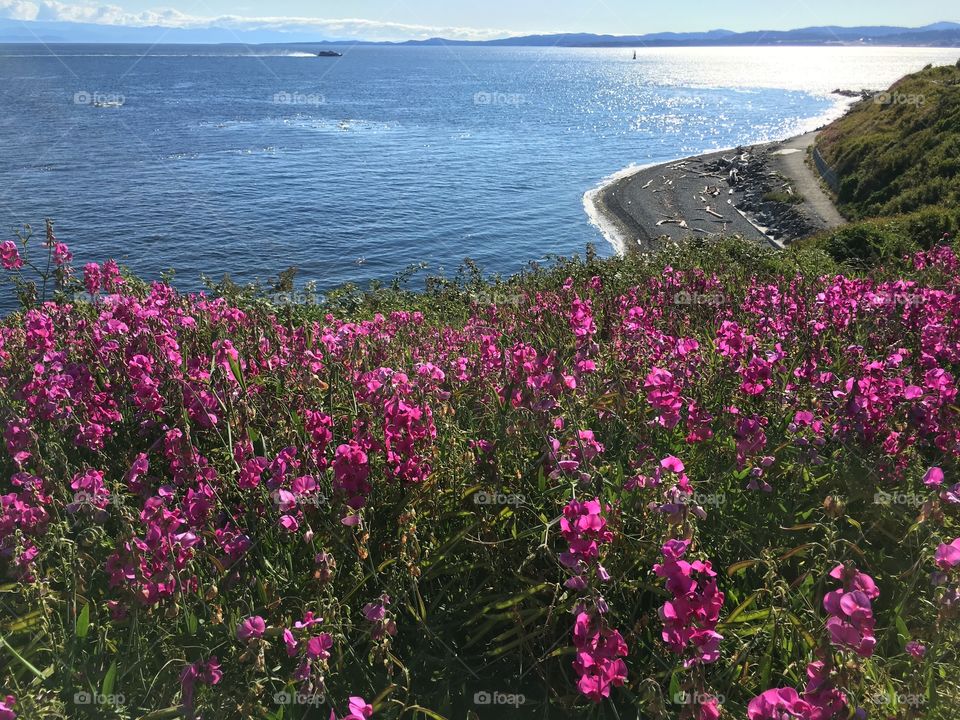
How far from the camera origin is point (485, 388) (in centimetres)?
435

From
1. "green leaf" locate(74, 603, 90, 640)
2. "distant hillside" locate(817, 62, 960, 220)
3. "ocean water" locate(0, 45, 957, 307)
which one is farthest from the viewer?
"ocean water" locate(0, 45, 957, 307)

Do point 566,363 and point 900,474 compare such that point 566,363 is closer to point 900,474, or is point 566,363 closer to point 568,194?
point 900,474

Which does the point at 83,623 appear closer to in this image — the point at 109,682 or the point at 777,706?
the point at 109,682

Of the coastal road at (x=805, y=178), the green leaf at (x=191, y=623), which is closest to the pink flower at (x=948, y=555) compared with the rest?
the green leaf at (x=191, y=623)

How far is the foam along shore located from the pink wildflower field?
26.3 meters

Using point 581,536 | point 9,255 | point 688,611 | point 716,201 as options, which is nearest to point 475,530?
point 581,536

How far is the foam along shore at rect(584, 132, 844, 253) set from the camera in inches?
1350

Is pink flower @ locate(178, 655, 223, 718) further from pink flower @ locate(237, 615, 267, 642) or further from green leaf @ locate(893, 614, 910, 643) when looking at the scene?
green leaf @ locate(893, 614, 910, 643)

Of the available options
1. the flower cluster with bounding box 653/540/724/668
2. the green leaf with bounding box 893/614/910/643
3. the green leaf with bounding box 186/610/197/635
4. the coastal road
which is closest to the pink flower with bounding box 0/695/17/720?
the green leaf with bounding box 186/610/197/635

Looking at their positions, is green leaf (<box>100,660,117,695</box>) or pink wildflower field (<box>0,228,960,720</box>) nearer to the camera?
pink wildflower field (<box>0,228,960,720</box>)

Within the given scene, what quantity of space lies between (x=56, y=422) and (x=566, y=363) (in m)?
2.98

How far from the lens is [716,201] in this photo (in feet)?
138

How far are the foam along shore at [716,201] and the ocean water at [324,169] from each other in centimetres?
234

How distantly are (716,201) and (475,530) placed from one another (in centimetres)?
4278
